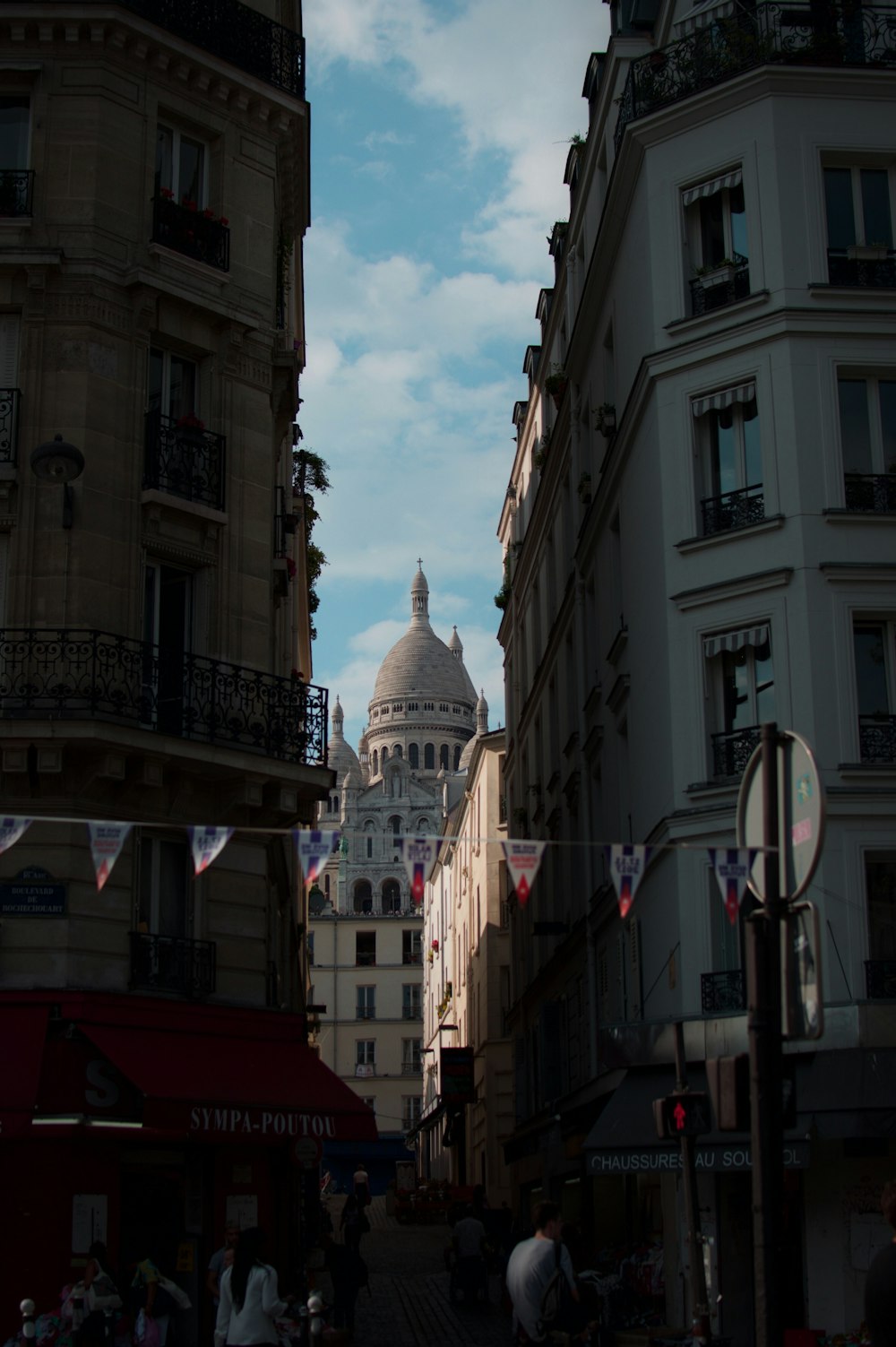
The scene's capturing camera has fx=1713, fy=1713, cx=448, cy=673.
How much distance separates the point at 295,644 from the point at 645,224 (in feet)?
52.9

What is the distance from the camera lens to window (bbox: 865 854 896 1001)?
1944 cm

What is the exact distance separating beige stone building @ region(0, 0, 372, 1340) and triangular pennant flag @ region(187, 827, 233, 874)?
3.99 meters

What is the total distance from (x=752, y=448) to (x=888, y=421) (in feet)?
5.70

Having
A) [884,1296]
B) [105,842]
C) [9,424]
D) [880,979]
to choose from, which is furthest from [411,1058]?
[884,1296]

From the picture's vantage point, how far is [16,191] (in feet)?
69.3

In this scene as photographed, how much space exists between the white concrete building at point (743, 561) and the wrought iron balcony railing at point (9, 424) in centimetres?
835

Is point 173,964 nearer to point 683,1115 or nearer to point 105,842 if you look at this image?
point 105,842

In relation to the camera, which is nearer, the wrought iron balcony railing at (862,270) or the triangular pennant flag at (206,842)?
the triangular pennant flag at (206,842)

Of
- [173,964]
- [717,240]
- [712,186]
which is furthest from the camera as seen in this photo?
[717,240]

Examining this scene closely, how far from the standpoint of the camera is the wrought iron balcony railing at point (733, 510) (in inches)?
856

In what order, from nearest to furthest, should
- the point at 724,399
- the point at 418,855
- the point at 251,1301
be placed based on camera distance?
1. the point at 251,1301
2. the point at 418,855
3. the point at 724,399

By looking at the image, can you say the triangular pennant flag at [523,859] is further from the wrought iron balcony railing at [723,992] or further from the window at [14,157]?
the window at [14,157]

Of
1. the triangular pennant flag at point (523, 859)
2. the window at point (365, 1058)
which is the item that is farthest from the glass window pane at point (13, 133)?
the window at point (365, 1058)

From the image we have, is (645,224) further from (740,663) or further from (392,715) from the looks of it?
(392,715)
